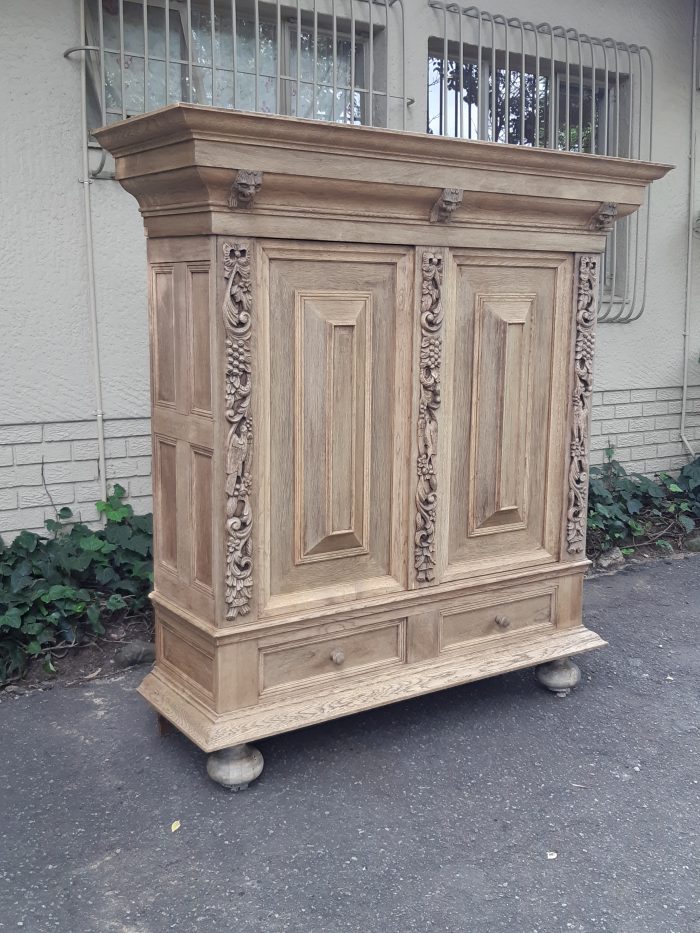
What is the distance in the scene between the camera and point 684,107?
598cm

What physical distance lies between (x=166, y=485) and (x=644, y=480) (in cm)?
386

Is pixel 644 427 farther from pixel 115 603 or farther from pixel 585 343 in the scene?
pixel 115 603

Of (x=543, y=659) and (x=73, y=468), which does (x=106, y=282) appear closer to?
(x=73, y=468)

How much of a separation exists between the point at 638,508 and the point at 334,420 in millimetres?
3362

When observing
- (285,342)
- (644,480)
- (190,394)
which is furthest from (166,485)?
(644,480)

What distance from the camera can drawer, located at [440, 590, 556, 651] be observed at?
11.2 feet

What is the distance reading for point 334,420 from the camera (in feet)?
9.97

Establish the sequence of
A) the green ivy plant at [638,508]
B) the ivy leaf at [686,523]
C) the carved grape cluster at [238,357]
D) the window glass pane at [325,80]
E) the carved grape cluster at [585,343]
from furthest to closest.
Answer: the ivy leaf at [686,523]
the green ivy plant at [638,508]
the window glass pane at [325,80]
the carved grape cluster at [585,343]
the carved grape cluster at [238,357]

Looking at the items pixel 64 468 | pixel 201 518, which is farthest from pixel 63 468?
pixel 201 518

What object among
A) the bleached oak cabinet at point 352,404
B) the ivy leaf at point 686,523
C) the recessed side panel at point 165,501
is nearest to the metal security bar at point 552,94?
the ivy leaf at point 686,523

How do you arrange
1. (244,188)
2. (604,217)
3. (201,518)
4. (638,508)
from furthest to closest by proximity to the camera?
(638,508) → (604,217) → (201,518) → (244,188)

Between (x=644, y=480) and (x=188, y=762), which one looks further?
(x=644, y=480)

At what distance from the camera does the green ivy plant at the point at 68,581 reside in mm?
3889

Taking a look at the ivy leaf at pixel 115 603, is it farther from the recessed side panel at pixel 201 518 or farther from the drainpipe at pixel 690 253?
the drainpipe at pixel 690 253
